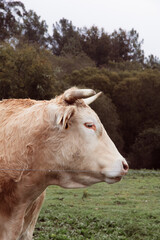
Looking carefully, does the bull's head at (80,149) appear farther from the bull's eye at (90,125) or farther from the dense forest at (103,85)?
the dense forest at (103,85)

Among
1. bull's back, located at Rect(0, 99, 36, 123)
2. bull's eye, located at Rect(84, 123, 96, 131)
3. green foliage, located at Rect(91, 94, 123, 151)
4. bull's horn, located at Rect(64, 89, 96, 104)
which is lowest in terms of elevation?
green foliage, located at Rect(91, 94, 123, 151)

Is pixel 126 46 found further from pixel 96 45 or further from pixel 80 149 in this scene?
pixel 80 149

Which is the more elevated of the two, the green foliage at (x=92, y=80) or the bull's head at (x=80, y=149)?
the bull's head at (x=80, y=149)

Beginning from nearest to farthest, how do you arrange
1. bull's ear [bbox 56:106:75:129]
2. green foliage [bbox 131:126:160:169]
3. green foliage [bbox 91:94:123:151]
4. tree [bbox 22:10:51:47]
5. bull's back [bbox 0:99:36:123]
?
bull's ear [bbox 56:106:75:129] → bull's back [bbox 0:99:36:123] → green foliage [bbox 91:94:123:151] → green foliage [bbox 131:126:160:169] → tree [bbox 22:10:51:47]

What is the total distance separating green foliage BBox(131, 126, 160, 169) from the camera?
30906mm

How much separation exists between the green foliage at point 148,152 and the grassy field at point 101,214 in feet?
41.7

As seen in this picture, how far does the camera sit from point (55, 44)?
62062 millimetres

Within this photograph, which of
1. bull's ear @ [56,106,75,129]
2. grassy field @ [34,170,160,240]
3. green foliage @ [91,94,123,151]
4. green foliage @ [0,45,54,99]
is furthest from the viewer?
green foliage @ [91,94,123,151]

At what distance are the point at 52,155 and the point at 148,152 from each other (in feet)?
89.6

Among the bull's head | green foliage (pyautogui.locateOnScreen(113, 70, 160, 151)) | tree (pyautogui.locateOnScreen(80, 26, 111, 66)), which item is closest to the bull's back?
the bull's head

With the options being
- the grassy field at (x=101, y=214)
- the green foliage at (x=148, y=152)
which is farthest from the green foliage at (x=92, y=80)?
the grassy field at (x=101, y=214)

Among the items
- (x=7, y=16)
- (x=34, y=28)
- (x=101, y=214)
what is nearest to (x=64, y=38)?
(x=34, y=28)

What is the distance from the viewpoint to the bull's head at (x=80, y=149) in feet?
13.2

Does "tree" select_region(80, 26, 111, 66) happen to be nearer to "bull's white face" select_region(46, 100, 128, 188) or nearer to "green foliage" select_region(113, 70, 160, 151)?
"green foliage" select_region(113, 70, 160, 151)
